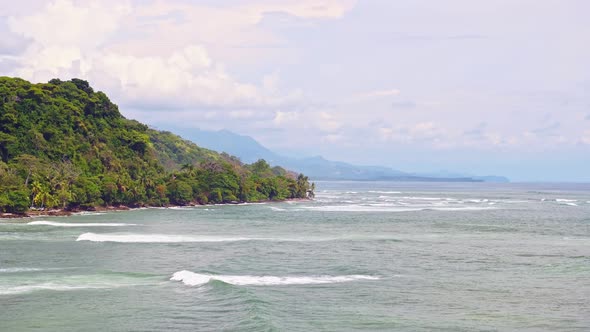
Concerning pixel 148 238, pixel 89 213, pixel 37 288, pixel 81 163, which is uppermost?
pixel 81 163

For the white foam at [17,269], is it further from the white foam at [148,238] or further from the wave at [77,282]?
the white foam at [148,238]

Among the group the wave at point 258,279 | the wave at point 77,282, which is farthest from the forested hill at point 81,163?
the wave at point 258,279

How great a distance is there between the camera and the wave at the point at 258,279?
30.8 m

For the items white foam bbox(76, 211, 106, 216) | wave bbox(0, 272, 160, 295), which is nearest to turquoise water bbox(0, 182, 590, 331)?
wave bbox(0, 272, 160, 295)

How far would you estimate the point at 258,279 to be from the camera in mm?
32000

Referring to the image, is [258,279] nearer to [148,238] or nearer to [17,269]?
[17,269]

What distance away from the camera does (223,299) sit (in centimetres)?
2680

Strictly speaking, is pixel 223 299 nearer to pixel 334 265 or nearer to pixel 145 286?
pixel 145 286

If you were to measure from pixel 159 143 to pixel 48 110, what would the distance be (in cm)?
7909

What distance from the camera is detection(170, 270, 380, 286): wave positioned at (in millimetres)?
30766

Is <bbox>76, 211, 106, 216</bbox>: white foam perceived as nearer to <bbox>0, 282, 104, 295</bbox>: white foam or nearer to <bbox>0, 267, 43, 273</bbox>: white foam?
<bbox>0, 267, 43, 273</bbox>: white foam

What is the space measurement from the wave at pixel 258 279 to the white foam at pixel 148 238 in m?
17.2

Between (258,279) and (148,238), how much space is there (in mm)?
21265

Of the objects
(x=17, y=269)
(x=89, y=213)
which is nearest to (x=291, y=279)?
(x=17, y=269)
